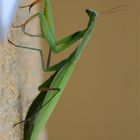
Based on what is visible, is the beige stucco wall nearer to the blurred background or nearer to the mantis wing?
the blurred background

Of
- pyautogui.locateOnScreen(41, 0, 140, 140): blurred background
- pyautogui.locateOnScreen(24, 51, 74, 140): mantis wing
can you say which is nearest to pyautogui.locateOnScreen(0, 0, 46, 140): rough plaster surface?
pyautogui.locateOnScreen(24, 51, 74, 140): mantis wing

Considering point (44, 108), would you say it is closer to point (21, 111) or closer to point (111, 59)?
point (21, 111)

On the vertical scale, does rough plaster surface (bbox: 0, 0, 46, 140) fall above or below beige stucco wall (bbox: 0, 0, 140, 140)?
above

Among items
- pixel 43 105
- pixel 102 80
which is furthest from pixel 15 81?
pixel 102 80

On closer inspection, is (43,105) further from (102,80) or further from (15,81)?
Answer: (102,80)

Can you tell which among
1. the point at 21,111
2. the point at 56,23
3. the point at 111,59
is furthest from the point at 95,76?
the point at 21,111

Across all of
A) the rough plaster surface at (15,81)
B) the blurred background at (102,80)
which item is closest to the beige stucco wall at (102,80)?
the blurred background at (102,80)
